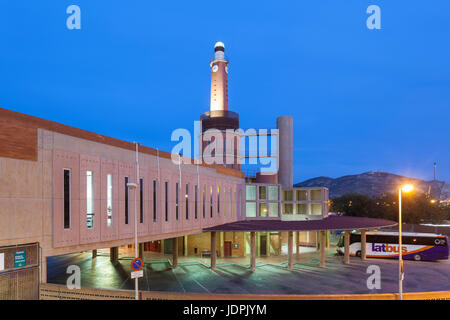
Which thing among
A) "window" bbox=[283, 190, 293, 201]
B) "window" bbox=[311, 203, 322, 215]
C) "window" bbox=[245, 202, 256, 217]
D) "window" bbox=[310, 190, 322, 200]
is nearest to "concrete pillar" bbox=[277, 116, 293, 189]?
"window" bbox=[283, 190, 293, 201]

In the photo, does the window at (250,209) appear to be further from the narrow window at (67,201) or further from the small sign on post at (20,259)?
the small sign on post at (20,259)

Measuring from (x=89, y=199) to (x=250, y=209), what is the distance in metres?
25.6

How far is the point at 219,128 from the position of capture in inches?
2409

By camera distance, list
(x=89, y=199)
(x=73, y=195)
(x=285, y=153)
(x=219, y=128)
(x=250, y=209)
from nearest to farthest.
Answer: (x=73, y=195) < (x=89, y=199) < (x=250, y=209) < (x=285, y=153) < (x=219, y=128)

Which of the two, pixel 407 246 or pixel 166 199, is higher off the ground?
pixel 166 199

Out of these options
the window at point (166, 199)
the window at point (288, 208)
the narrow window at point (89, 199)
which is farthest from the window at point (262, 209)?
the narrow window at point (89, 199)

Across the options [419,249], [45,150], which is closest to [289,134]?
[419,249]

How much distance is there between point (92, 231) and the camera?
59.1 feet

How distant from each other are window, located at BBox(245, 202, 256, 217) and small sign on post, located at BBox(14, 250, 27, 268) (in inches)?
1143

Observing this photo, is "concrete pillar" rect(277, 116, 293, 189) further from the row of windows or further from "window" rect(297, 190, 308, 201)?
the row of windows

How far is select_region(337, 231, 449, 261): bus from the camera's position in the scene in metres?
35.2

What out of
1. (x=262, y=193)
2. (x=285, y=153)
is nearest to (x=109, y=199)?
(x=262, y=193)

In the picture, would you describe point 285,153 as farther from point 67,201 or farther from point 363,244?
point 67,201
